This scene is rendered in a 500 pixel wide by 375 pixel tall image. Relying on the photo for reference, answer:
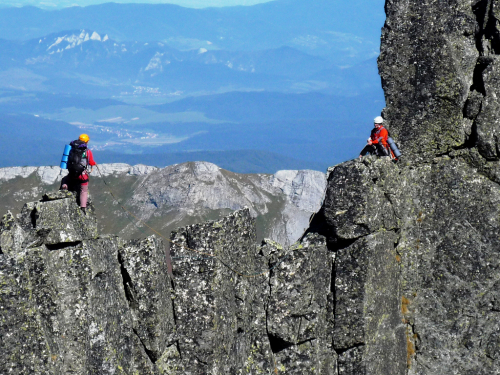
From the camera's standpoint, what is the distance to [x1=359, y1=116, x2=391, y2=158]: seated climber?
29.3 meters

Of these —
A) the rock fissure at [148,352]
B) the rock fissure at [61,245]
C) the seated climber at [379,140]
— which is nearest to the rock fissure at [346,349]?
the rock fissure at [148,352]

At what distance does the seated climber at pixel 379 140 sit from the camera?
2930 centimetres

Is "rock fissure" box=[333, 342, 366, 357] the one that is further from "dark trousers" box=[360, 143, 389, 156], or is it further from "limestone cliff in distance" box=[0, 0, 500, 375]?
"dark trousers" box=[360, 143, 389, 156]

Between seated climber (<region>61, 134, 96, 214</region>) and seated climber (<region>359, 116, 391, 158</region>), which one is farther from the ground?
seated climber (<region>359, 116, 391, 158</region>)

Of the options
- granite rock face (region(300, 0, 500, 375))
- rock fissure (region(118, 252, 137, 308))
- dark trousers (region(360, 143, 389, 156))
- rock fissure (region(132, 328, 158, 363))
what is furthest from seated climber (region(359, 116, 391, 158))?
rock fissure (region(132, 328, 158, 363))

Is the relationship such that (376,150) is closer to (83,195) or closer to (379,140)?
(379,140)

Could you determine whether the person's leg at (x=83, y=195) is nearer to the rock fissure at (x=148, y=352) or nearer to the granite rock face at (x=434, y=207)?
the rock fissure at (x=148, y=352)

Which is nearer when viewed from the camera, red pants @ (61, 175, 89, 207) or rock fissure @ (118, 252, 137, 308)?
rock fissure @ (118, 252, 137, 308)

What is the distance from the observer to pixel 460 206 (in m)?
29.2

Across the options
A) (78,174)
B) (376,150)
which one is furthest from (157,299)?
(376,150)

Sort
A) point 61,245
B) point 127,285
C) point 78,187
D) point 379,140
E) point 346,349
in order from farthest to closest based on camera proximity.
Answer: point 379,140 < point 346,349 < point 78,187 < point 127,285 < point 61,245

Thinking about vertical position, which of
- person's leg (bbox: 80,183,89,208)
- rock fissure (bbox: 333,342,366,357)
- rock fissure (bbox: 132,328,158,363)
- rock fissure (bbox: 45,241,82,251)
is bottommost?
rock fissure (bbox: 333,342,366,357)

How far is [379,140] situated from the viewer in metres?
29.5

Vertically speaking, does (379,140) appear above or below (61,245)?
above
